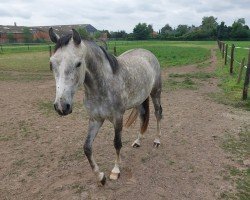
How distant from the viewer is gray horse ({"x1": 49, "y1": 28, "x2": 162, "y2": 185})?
2.85m

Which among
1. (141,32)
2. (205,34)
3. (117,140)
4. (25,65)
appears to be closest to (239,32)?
(205,34)

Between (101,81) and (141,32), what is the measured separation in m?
76.7

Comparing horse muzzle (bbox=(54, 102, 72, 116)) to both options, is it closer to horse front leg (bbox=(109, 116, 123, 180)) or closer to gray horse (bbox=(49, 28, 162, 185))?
gray horse (bbox=(49, 28, 162, 185))

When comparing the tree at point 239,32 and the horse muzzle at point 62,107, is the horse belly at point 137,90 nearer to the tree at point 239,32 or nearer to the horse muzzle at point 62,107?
the horse muzzle at point 62,107

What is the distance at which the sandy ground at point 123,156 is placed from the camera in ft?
12.7

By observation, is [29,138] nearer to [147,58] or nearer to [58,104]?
[147,58]

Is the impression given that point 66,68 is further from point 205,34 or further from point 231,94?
point 205,34

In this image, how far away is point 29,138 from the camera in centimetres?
584

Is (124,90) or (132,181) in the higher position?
(124,90)

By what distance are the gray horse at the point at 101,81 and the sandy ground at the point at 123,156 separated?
0.34m

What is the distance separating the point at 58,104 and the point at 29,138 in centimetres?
341

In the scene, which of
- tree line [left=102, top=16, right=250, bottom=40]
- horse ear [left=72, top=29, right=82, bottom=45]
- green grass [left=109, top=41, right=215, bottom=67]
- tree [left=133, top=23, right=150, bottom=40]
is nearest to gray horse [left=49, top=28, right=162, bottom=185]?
horse ear [left=72, top=29, right=82, bottom=45]

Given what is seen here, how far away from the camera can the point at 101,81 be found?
145 inches

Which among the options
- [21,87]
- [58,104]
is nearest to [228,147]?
[58,104]
